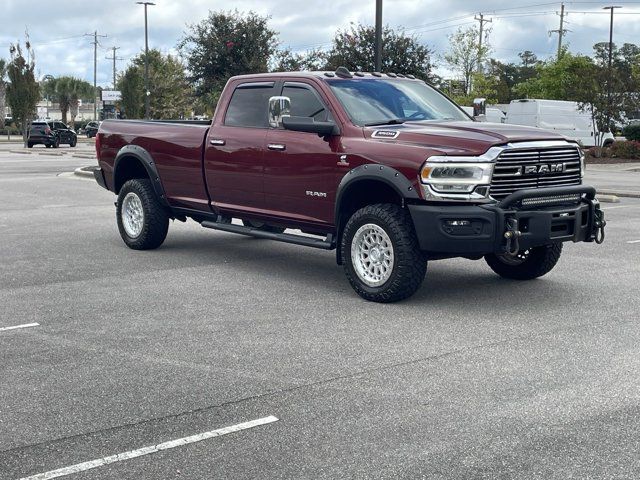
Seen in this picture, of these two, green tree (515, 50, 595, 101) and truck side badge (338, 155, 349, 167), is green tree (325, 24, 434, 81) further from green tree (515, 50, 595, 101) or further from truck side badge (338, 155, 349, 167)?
truck side badge (338, 155, 349, 167)

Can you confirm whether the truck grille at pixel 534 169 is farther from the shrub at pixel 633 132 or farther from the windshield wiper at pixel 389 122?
the shrub at pixel 633 132

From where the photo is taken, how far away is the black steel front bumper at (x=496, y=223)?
24.4 ft

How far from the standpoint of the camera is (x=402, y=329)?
23.1ft

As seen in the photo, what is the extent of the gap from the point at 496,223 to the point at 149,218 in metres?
4.84

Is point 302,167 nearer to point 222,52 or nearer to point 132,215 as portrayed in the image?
point 132,215

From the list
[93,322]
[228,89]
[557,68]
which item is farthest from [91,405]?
[557,68]

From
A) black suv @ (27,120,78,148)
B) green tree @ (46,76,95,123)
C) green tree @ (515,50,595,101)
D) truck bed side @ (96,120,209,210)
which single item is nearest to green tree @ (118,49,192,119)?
black suv @ (27,120,78,148)

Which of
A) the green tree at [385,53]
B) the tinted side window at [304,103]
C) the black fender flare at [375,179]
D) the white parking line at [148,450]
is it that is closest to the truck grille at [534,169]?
the black fender flare at [375,179]

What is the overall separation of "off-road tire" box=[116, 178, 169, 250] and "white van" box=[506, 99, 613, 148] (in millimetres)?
31426

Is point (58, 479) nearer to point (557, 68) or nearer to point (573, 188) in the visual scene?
point (573, 188)

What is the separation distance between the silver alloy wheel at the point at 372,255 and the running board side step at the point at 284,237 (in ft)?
1.66

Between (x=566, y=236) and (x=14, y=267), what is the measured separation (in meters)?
5.75

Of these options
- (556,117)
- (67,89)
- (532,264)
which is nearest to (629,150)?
(556,117)

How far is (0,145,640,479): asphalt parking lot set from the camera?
173 inches
